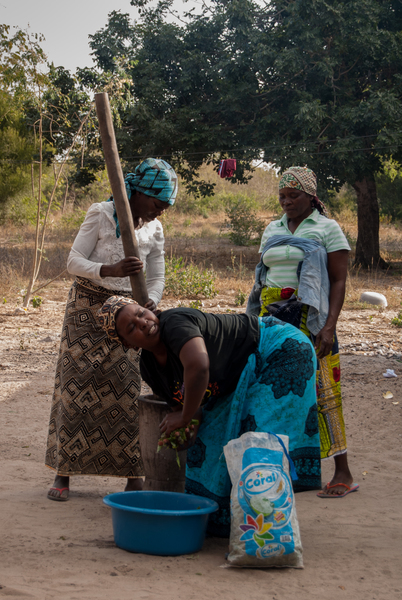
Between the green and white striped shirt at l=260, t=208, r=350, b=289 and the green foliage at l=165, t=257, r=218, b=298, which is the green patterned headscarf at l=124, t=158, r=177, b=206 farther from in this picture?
the green foliage at l=165, t=257, r=218, b=298

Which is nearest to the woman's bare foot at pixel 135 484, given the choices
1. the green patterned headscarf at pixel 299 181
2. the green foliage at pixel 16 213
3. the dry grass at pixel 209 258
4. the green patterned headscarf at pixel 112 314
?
the green patterned headscarf at pixel 112 314

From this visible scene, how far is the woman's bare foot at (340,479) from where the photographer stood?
336 centimetres

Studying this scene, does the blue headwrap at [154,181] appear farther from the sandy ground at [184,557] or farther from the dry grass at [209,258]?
the dry grass at [209,258]

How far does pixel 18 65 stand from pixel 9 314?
12.4 ft

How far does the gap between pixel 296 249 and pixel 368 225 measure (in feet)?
40.2

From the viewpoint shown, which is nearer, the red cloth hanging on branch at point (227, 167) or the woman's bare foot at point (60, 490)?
the woman's bare foot at point (60, 490)

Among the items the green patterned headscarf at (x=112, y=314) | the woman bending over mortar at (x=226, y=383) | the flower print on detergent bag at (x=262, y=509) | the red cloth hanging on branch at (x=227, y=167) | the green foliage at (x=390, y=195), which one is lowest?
the flower print on detergent bag at (x=262, y=509)

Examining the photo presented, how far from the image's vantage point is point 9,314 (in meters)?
8.89

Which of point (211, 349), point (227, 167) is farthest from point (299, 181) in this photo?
point (227, 167)

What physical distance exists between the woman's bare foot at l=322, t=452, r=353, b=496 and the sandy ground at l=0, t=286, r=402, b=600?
0.07m

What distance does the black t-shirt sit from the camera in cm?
230

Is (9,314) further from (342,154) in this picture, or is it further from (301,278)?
(342,154)

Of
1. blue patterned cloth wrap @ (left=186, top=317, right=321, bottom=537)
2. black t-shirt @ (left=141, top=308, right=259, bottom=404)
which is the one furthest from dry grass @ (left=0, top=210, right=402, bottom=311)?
black t-shirt @ (left=141, top=308, right=259, bottom=404)

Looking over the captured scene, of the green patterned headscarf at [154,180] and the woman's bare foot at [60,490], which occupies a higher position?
the green patterned headscarf at [154,180]
